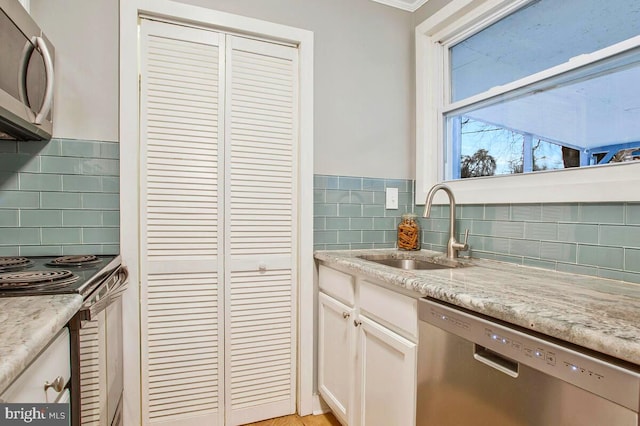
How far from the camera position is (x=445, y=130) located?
2.17 m

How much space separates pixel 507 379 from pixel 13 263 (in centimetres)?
169

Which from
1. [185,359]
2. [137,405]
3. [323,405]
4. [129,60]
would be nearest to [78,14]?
[129,60]

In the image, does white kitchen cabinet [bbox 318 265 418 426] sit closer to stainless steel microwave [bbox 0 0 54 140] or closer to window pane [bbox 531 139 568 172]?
window pane [bbox 531 139 568 172]

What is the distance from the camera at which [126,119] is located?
1.62 metres

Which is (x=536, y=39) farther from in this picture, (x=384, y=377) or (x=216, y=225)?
(x=216, y=225)

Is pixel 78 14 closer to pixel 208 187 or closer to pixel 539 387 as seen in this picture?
pixel 208 187

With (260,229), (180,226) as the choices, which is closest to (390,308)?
(260,229)

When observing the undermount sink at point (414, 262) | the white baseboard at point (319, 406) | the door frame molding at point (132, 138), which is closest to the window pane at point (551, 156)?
the undermount sink at point (414, 262)

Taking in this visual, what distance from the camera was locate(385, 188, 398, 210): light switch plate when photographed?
2.19 meters

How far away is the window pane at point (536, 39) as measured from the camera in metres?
1.35

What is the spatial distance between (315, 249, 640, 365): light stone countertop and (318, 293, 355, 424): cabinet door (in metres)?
0.33

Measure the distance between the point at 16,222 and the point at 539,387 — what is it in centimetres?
199

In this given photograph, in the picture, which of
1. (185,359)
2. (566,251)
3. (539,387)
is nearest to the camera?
(539,387)

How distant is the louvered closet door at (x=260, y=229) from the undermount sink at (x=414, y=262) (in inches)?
18.9
